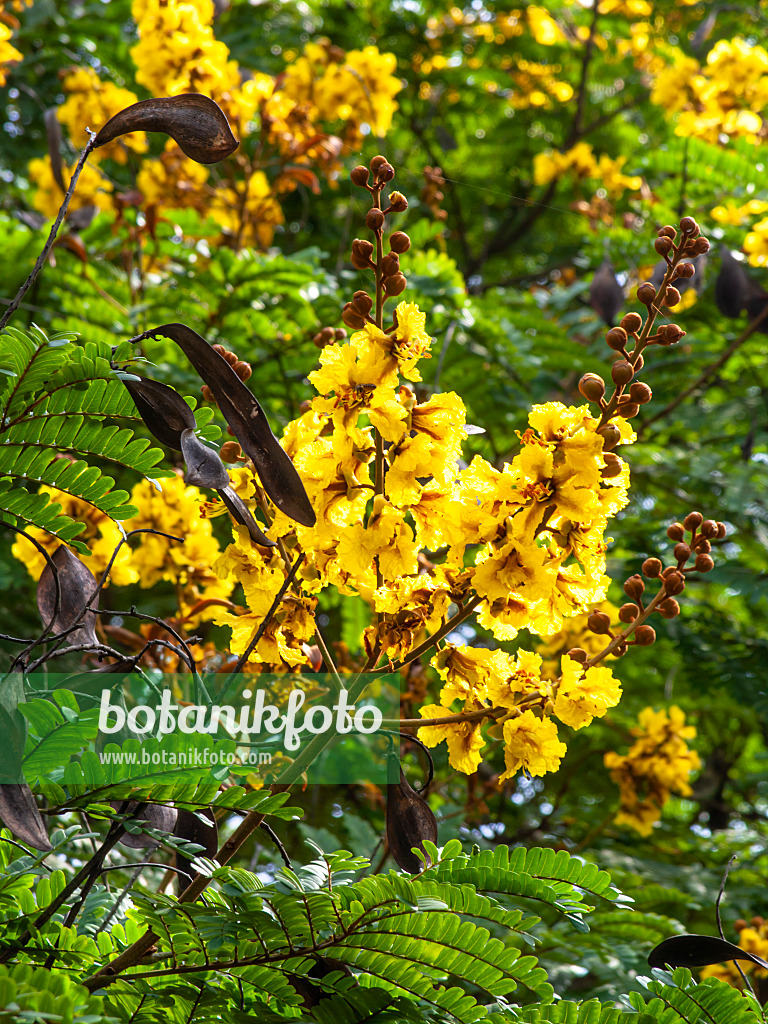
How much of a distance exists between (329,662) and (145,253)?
9.75 feet

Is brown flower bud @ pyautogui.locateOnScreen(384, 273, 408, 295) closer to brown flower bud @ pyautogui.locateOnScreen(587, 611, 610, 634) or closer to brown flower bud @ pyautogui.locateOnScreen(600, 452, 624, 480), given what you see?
brown flower bud @ pyautogui.locateOnScreen(600, 452, 624, 480)

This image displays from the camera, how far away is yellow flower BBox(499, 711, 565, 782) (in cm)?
131

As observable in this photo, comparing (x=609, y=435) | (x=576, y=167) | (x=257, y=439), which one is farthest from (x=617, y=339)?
(x=576, y=167)

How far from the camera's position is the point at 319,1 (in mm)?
5625

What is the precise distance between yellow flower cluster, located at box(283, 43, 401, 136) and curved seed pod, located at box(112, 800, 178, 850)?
11.9ft

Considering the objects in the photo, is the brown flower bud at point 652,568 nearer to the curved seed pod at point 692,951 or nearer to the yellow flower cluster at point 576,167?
the curved seed pod at point 692,951

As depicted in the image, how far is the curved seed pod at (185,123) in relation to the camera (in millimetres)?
1224

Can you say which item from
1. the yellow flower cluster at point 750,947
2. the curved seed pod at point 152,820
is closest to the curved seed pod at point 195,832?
the curved seed pod at point 152,820

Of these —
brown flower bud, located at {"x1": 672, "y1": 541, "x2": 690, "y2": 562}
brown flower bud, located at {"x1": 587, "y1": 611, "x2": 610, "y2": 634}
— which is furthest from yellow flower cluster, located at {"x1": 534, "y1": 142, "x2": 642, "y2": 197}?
brown flower bud, located at {"x1": 587, "y1": 611, "x2": 610, "y2": 634}

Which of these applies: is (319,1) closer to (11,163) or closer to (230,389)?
(11,163)

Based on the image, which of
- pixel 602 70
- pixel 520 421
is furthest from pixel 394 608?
pixel 602 70

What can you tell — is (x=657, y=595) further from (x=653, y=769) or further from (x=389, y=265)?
(x=653, y=769)

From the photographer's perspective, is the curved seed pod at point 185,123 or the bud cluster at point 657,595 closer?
the curved seed pod at point 185,123

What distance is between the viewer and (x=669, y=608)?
4.44 ft
